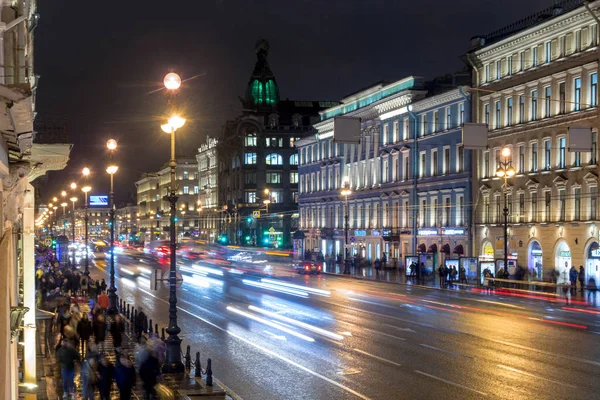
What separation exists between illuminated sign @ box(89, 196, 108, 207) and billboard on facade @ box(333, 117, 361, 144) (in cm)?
3312

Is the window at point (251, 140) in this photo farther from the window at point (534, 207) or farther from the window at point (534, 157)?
the window at point (534, 207)

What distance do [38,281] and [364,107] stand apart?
46.1 meters

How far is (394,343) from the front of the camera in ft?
82.0

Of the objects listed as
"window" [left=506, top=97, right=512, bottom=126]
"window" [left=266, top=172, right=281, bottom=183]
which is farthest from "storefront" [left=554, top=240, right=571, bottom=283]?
"window" [left=266, top=172, right=281, bottom=183]

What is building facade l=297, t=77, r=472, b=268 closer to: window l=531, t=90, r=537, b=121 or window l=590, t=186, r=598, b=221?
window l=531, t=90, r=537, b=121

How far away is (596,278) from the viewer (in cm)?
4600

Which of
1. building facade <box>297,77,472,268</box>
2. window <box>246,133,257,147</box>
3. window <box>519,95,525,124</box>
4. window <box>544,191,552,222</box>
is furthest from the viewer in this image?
window <box>246,133,257,147</box>

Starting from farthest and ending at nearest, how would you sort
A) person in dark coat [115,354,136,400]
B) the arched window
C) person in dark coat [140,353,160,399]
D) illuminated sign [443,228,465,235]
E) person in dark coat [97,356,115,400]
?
1. the arched window
2. illuminated sign [443,228,465,235]
3. person in dark coat [140,353,160,399]
4. person in dark coat [97,356,115,400]
5. person in dark coat [115,354,136,400]

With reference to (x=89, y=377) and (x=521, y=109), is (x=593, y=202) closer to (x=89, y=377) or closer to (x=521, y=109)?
(x=521, y=109)

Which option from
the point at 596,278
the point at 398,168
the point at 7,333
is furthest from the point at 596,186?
the point at 7,333

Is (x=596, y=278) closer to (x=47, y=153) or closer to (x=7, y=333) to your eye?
(x=47, y=153)

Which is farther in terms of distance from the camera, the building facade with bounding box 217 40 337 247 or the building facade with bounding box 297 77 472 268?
the building facade with bounding box 217 40 337 247

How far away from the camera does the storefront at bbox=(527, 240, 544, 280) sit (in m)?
51.3

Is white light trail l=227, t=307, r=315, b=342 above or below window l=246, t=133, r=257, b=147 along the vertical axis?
below
